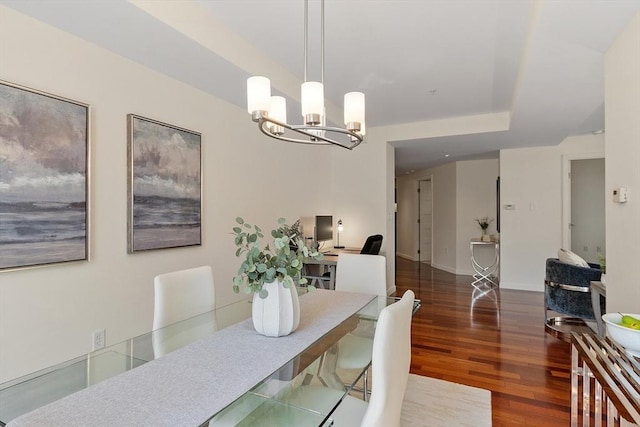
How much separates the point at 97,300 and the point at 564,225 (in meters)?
6.17

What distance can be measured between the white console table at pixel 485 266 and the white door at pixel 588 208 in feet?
4.56

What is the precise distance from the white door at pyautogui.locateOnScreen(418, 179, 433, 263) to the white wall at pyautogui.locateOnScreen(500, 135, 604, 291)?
2.77 metres

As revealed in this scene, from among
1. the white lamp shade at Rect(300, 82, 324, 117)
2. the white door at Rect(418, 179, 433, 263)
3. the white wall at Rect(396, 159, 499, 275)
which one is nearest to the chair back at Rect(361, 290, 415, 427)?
the white lamp shade at Rect(300, 82, 324, 117)

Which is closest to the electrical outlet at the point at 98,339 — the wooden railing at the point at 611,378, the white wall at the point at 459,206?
the wooden railing at the point at 611,378

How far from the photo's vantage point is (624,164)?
6.36 feet

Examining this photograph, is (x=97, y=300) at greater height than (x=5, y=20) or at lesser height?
lesser

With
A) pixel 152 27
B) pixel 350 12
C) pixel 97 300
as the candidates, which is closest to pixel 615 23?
pixel 350 12

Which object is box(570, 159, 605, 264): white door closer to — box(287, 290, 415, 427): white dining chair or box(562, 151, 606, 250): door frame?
box(562, 151, 606, 250): door frame

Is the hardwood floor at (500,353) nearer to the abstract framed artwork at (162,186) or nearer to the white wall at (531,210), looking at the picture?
the white wall at (531,210)

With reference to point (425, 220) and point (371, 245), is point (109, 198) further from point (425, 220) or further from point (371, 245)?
point (425, 220)

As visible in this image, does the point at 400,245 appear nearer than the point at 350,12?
No

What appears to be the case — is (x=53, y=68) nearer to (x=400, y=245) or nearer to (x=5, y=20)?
(x=5, y=20)

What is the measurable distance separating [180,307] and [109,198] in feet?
3.18

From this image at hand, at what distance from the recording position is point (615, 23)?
188 centimetres
